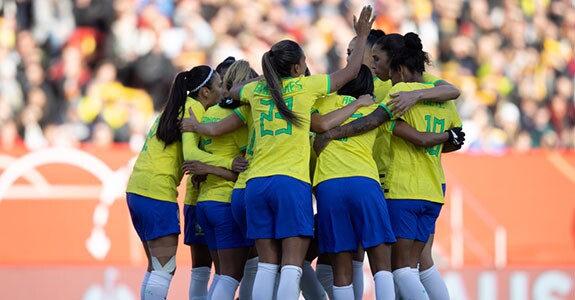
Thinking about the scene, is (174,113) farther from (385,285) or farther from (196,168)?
(385,285)

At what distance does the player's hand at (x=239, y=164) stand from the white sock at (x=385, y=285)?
1.19 meters

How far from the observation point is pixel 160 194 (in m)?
7.38

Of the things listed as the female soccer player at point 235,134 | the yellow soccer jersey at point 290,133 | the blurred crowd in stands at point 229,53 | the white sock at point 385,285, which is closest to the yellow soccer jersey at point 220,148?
the female soccer player at point 235,134

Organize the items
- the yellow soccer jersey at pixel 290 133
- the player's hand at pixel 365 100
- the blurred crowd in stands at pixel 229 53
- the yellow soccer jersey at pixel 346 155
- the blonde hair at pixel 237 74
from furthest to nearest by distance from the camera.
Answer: the blurred crowd in stands at pixel 229 53, the blonde hair at pixel 237 74, the player's hand at pixel 365 100, the yellow soccer jersey at pixel 346 155, the yellow soccer jersey at pixel 290 133

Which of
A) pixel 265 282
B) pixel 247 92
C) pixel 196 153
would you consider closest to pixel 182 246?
pixel 196 153

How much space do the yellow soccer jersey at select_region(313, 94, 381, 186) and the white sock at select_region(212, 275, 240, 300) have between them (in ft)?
3.05

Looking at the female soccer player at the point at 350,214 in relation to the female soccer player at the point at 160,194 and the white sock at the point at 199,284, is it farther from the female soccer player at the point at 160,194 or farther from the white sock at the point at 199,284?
the white sock at the point at 199,284

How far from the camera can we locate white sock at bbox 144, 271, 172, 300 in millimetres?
7340

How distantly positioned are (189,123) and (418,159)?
5.28ft

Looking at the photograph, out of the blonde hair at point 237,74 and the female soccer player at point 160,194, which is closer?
the female soccer player at point 160,194

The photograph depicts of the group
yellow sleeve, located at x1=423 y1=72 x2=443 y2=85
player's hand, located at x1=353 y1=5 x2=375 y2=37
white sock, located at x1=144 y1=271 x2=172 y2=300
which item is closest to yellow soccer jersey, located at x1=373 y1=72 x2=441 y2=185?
yellow sleeve, located at x1=423 y1=72 x2=443 y2=85

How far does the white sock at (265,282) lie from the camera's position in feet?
21.4

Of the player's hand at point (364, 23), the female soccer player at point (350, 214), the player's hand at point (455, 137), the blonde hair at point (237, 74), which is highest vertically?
the player's hand at point (364, 23)

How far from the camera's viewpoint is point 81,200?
Answer: 38.0ft
